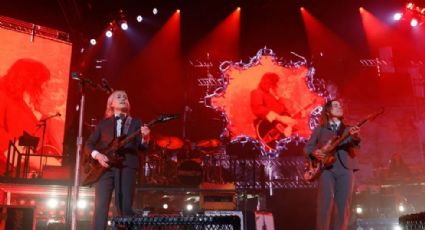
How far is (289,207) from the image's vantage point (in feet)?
29.3

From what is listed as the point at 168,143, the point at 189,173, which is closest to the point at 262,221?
the point at 189,173

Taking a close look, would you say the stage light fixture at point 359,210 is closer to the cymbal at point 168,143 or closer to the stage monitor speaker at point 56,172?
the cymbal at point 168,143

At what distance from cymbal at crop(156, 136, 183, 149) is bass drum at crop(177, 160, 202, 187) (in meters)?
1.20

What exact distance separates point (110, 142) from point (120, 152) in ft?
0.59

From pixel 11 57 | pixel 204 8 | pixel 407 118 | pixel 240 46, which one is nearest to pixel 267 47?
pixel 240 46

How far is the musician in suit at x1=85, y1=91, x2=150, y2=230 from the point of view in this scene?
168 inches

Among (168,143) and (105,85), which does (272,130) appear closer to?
(168,143)

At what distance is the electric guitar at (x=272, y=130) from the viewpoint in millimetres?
14305

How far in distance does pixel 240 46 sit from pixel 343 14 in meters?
3.95

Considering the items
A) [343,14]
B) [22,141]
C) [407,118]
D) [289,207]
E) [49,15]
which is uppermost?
[343,14]

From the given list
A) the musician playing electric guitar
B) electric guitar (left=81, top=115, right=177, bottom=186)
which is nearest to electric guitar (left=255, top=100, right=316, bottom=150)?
the musician playing electric guitar

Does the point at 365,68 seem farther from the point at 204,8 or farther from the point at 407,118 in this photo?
the point at 204,8

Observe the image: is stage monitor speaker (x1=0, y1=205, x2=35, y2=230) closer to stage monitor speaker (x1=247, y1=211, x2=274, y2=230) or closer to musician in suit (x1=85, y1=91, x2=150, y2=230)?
musician in suit (x1=85, y1=91, x2=150, y2=230)

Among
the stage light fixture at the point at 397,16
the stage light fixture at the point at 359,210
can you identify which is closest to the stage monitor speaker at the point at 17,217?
the stage light fixture at the point at 359,210
